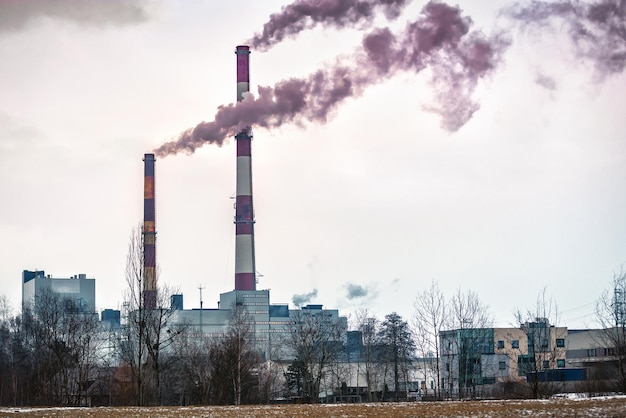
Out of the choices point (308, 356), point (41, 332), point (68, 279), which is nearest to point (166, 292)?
point (308, 356)

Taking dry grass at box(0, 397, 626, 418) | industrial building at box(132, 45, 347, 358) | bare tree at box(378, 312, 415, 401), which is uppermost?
industrial building at box(132, 45, 347, 358)

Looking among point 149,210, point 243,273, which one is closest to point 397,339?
point 243,273

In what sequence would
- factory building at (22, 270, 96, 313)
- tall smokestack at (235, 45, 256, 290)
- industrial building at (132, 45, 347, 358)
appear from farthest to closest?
1. factory building at (22, 270, 96, 313)
2. industrial building at (132, 45, 347, 358)
3. tall smokestack at (235, 45, 256, 290)

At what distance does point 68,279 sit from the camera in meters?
114

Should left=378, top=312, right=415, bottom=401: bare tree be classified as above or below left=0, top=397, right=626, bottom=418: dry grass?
above

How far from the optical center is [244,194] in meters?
89.9

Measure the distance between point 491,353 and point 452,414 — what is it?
188 feet

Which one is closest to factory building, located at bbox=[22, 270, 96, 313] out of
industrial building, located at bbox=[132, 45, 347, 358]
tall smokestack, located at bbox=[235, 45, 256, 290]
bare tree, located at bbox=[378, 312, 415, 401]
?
industrial building, located at bbox=[132, 45, 347, 358]

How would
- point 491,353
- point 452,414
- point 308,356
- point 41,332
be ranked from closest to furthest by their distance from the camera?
point 452,414 → point 308,356 → point 41,332 → point 491,353

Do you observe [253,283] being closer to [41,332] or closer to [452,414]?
[41,332]

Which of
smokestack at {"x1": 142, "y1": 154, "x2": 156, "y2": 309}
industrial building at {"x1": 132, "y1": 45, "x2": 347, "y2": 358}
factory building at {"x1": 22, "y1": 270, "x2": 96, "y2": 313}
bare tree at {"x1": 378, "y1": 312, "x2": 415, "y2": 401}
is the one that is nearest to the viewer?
bare tree at {"x1": 378, "y1": 312, "x2": 415, "y2": 401}

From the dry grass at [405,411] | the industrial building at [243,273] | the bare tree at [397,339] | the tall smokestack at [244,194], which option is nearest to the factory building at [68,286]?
the industrial building at [243,273]

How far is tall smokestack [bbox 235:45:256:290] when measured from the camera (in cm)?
8862

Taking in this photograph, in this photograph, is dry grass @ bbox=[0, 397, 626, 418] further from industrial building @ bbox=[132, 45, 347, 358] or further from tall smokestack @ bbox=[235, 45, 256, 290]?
tall smokestack @ bbox=[235, 45, 256, 290]
